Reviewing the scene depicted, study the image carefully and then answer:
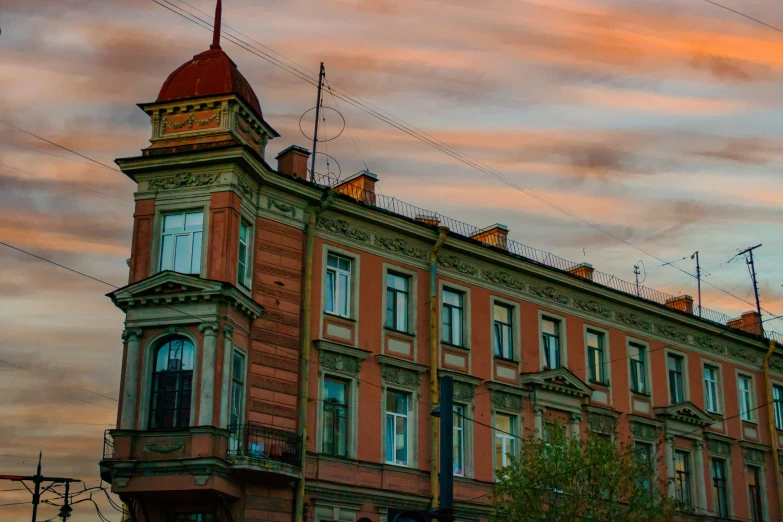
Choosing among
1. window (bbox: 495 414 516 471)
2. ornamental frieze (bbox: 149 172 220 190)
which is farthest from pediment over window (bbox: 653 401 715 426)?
ornamental frieze (bbox: 149 172 220 190)

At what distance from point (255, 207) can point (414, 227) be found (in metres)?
4.98

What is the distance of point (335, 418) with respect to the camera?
25.5m

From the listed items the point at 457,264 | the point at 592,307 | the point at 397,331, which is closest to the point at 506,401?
the point at 457,264

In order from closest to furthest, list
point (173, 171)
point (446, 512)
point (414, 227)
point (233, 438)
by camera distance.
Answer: point (446, 512), point (233, 438), point (173, 171), point (414, 227)

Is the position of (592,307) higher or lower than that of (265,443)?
higher

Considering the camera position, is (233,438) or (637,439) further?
(637,439)

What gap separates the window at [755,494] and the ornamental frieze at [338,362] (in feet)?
56.1

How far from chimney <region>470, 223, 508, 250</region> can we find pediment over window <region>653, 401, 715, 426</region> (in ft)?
25.0

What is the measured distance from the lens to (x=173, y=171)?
2423cm

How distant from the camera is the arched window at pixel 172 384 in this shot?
22.5 meters

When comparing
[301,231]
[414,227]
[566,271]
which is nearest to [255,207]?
[301,231]

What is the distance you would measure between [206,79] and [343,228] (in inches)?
200

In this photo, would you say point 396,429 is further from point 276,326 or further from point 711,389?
point 711,389

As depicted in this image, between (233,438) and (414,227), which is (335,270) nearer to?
(414,227)
